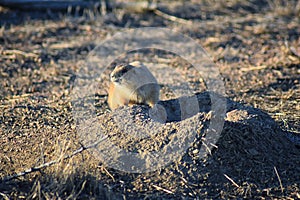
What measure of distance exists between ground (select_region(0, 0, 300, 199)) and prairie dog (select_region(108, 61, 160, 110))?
0.27m

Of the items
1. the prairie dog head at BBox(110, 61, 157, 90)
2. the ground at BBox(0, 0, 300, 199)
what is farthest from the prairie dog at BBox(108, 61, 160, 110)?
the ground at BBox(0, 0, 300, 199)

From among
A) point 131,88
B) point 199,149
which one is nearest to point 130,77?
point 131,88

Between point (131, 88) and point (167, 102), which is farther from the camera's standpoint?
point (131, 88)

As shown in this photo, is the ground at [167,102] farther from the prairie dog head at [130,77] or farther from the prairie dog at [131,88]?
the prairie dog head at [130,77]

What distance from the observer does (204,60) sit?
25.6 ft

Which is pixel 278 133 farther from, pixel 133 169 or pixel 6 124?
pixel 6 124

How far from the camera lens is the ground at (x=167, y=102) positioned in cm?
395

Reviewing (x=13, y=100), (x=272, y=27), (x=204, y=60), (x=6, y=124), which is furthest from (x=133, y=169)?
(x=272, y=27)

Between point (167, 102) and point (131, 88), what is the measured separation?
0.50 meters

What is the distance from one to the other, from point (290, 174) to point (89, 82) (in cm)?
348

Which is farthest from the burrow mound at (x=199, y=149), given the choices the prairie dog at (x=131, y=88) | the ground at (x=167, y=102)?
the prairie dog at (x=131, y=88)

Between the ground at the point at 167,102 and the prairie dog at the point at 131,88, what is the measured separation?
273 mm

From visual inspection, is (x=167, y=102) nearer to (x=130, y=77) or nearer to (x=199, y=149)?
(x=130, y=77)

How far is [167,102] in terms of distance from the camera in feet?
17.3
